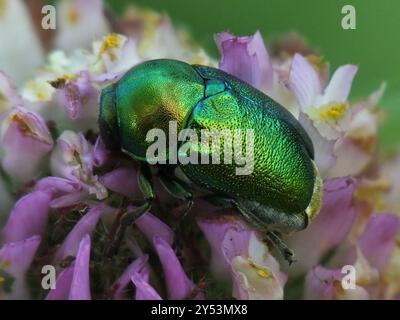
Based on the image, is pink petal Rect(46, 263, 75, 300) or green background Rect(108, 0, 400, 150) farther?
green background Rect(108, 0, 400, 150)

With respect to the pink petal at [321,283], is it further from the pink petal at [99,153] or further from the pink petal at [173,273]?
the pink petal at [99,153]

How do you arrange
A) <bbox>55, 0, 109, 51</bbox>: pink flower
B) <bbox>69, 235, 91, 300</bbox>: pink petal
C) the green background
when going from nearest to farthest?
<bbox>69, 235, 91, 300</bbox>: pink petal < <bbox>55, 0, 109, 51</bbox>: pink flower < the green background

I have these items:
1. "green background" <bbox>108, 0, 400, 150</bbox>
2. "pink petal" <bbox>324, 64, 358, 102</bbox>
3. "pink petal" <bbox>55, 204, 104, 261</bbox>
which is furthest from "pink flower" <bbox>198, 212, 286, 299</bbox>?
"green background" <bbox>108, 0, 400, 150</bbox>

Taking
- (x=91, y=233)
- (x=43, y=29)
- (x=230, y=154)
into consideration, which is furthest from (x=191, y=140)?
(x=43, y=29)

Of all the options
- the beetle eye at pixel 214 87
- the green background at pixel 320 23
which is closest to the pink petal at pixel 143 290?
the beetle eye at pixel 214 87

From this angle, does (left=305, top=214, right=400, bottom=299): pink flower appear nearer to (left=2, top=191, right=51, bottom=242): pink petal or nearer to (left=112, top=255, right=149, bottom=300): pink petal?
(left=112, top=255, right=149, bottom=300): pink petal

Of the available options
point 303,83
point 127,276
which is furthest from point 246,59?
point 127,276
